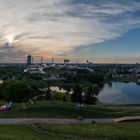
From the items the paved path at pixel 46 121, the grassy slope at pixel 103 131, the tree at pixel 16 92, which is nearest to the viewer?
the grassy slope at pixel 103 131

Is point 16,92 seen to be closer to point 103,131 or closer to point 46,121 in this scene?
point 46,121

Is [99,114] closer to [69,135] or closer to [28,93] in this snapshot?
[69,135]

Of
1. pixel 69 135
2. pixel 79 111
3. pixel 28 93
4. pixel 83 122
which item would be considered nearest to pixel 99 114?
pixel 79 111

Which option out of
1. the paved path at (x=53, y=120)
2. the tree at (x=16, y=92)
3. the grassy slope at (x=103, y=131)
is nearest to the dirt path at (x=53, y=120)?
the paved path at (x=53, y=120)

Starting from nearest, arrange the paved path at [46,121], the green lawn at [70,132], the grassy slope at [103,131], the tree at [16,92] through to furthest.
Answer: the green lawn at [70,132], the grassy slope at [103,131], the paved path at [46,121], the tree at [16,92]

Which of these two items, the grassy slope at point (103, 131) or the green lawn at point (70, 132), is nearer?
the green lawn at point (70, 132)

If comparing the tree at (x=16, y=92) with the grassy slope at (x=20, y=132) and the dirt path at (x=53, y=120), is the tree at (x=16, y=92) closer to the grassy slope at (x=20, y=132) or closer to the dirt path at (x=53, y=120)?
the dirt path at (x=53, y=120)

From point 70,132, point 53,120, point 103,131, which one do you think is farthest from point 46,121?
point 103,131

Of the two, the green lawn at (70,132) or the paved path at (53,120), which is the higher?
the green lawn at (70,132)
